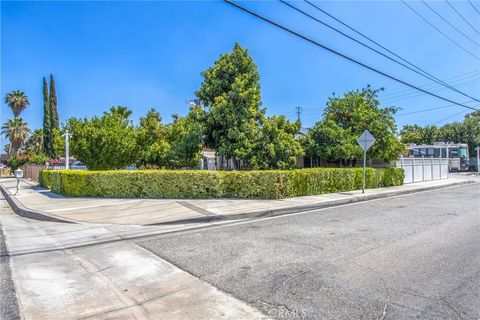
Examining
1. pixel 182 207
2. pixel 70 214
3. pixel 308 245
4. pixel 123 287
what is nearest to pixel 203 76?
pixel 182 207

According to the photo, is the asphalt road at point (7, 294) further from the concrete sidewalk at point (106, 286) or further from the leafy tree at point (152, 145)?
the leafy tree at point (152, 145)

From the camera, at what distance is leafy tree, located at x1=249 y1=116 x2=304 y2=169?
14586mm

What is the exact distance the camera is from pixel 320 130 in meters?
17.4

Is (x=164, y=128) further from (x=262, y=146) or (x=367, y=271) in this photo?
(x=367, y=271)

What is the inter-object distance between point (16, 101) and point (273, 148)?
50.6 metres

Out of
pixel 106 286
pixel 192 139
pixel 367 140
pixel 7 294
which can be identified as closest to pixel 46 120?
→ pixel 192 139

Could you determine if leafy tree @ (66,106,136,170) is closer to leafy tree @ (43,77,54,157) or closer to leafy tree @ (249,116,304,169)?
leafy tree @ (249,116,304,169)

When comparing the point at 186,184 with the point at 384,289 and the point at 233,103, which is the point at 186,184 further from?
the point at 384,289

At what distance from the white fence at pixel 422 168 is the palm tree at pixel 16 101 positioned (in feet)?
177

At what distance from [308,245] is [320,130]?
12.4 metres

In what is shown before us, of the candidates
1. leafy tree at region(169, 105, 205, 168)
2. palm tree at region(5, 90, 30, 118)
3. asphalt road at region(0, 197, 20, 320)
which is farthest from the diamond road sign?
palm tree at region(5, 90, 30, 118)

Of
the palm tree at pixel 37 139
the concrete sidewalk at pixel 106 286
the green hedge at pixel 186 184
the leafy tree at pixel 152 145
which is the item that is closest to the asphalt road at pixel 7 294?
the concrete sidewalk at pixel 106 286

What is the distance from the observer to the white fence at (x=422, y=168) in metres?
21.8

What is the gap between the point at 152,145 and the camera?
1942cm
